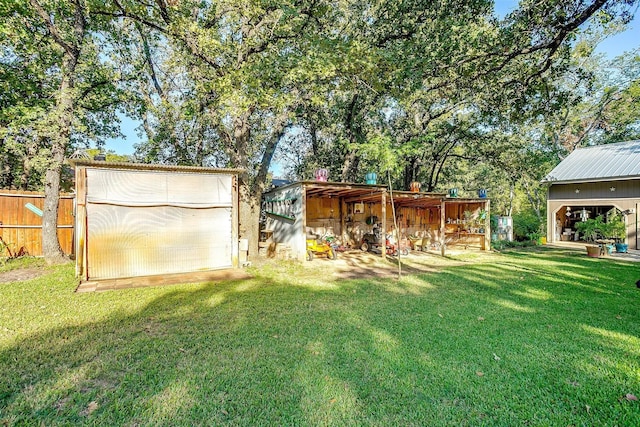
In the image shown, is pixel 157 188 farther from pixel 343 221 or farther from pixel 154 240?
pixel 343 221

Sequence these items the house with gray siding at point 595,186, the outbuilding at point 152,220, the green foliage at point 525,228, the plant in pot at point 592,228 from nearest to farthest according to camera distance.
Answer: the outbuilding at point 152,220, the plant in pot at point 592,228, the house with gray siding at point 595,186, the green foliage at point 525,228

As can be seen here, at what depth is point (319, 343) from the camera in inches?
131

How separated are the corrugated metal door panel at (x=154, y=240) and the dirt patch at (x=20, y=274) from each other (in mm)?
1599

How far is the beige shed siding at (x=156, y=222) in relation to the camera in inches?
242

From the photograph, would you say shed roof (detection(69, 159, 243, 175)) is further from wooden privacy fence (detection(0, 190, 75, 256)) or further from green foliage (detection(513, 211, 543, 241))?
green foliage (detection(513, 211, 543, 241))

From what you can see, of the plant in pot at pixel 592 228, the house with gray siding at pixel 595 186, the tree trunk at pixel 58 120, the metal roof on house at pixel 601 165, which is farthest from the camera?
the metal roof on house at pixel 601 165

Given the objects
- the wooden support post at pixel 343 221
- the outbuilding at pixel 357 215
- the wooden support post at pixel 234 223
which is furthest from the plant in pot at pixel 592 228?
the wooden support post at pixel 234 223

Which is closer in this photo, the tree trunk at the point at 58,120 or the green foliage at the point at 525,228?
the tree trunk at the point at 58,120

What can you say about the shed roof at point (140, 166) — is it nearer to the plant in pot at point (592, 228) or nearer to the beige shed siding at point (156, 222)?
the beige shed siding at point (156, 222)

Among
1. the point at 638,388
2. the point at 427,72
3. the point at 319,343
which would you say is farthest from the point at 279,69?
the point at 638,388

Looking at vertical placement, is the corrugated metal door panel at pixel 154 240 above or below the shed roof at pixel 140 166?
below

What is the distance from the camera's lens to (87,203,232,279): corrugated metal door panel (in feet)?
20.1

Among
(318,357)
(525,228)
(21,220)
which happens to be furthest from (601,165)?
(21,220)

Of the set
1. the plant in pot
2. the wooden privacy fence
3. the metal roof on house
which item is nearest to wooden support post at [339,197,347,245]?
the plant in pot
